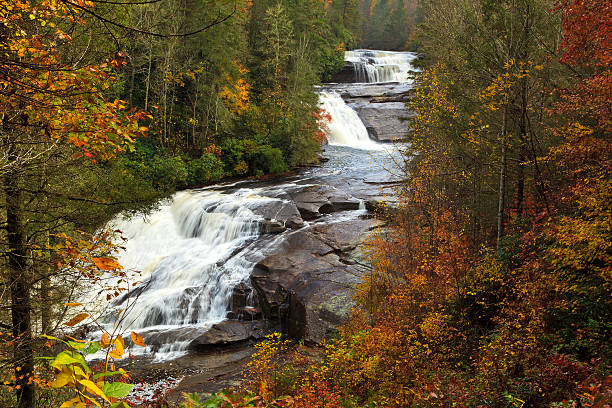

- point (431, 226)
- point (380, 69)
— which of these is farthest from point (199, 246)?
point (380, 69)

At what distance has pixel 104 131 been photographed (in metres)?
3.80

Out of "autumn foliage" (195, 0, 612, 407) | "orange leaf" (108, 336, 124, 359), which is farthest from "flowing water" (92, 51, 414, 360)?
"orange leaf" (108, 336, 124, 359)

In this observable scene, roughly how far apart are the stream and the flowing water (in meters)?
0.04

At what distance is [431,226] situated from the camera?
10.6 meters

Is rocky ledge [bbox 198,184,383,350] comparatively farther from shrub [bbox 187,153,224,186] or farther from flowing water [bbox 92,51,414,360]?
shrub [bbox 187,153,224,186]

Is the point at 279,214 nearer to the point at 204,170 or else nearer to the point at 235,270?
the point at 235,270

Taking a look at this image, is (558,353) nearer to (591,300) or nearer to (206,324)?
(591,300)

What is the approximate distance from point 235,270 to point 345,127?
19.9 meters

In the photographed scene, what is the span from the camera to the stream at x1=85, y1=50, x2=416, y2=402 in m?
10.1

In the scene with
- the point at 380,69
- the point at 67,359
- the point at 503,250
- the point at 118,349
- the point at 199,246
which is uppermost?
the point at 380,69

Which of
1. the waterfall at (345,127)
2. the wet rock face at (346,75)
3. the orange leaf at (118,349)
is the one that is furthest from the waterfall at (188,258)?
the wet rock face at (346,75)

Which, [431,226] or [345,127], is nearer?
[431,226]

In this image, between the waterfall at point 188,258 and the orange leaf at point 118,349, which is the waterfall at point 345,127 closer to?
the waterfall at point 188,258

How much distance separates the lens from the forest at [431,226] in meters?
3.89
